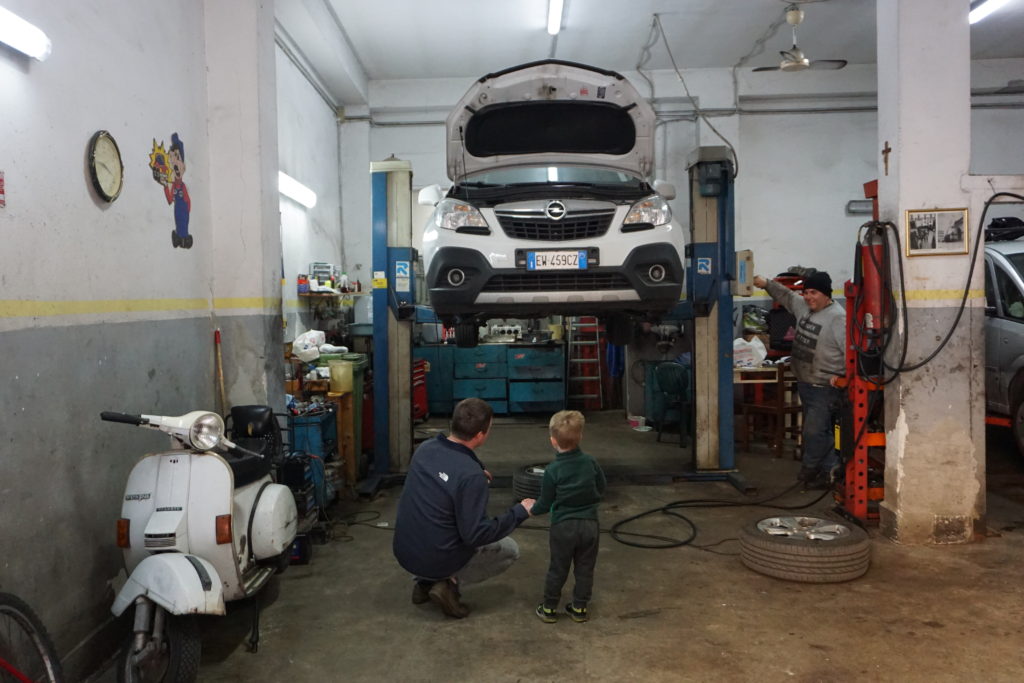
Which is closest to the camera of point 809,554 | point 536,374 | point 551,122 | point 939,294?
point 809,554

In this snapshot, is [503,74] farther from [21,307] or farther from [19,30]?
[21,307]

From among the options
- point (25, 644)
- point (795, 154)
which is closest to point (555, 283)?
point (25, 644)

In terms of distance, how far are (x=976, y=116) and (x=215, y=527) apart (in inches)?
414

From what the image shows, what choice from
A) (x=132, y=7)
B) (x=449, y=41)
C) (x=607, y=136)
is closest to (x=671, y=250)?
(x=607, y=136)

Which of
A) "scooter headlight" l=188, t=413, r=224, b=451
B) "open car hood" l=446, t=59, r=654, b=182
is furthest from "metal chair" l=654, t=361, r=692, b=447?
"scooter headlight" l=188, t=413, r=224, b=451

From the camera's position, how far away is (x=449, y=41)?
26.1 feet

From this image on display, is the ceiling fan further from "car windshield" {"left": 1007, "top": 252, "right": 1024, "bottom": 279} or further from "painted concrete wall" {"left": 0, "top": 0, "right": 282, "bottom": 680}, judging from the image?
"painted concrete wall" {"left": 0, "top": 0, "right": 282, "bottom": 680}

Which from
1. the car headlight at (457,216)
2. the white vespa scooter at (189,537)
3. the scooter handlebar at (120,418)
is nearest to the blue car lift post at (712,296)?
the car headlight at (457,216)

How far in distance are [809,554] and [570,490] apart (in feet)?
4.44

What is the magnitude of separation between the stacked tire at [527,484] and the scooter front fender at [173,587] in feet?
8.18

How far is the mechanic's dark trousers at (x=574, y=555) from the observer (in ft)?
9.36

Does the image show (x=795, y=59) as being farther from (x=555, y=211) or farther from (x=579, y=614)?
(x=579, y=614)

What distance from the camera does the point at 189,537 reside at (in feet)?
8.30

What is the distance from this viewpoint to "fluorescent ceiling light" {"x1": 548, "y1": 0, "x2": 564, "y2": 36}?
6.88m
